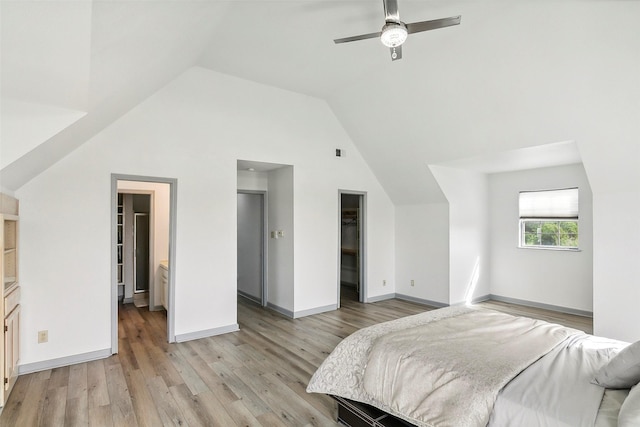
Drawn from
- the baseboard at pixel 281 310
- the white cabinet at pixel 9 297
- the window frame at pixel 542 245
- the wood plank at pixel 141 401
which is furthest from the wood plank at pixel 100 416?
the window frame at pixel 542 245

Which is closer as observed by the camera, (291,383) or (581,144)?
(291,383)

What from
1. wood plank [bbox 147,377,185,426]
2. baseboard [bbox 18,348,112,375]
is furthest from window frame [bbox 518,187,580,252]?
baseboard [bbox 18,348,112,375]

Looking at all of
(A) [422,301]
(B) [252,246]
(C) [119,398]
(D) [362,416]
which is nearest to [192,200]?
(B) [252,246]

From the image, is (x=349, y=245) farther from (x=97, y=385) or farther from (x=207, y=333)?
(x=97, y=385)

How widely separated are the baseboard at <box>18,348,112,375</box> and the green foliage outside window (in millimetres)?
6568

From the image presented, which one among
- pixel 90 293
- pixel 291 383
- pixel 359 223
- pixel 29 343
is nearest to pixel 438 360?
pixel 291 383

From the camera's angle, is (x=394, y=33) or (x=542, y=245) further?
(x=542, y=245)

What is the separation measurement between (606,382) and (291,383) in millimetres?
2369

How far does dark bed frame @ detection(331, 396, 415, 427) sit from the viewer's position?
7.21 feet

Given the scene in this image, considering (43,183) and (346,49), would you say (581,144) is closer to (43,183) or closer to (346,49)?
(346,49)

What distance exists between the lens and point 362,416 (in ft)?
7.61

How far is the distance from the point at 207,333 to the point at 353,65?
12.9 ft

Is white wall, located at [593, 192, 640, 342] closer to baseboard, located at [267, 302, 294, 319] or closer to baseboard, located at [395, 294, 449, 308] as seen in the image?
baseboard, located at [395, 294, 449, 308]

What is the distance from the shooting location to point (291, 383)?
318cm
